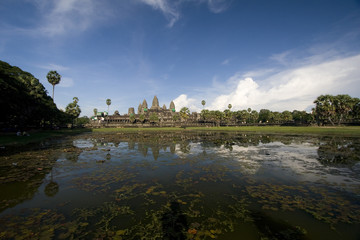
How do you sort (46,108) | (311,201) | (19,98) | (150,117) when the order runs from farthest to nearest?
(150,117) → (46,108) → (19,98) → (311,201)

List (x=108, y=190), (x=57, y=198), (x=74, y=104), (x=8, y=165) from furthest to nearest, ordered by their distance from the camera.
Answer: (x=74, y=104)
(x=8, y=165)
(x=108, y=190)
(x=57, y=198)

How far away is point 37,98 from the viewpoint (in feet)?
120

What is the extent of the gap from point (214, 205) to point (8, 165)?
13194mm

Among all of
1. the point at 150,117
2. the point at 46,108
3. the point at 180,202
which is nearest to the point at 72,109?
the point at 46,108

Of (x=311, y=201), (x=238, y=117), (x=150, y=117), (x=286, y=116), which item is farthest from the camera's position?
(x=238, y=117)

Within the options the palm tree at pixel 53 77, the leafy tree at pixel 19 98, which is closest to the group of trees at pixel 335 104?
the leafy tree at pixel 19 98

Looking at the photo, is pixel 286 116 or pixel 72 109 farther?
pixel 286 116

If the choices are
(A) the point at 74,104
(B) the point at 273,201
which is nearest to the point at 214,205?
(B) the point at 273,201

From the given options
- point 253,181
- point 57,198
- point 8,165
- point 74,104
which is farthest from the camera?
point 74,104

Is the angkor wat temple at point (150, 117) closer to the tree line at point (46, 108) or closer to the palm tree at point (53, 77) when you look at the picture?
the tree line at point (46, 108)

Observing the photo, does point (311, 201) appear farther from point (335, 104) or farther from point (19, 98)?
point (335, 104)

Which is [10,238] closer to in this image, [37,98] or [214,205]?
[214,205]

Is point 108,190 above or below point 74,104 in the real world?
below

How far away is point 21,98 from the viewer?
2669 centimetres
